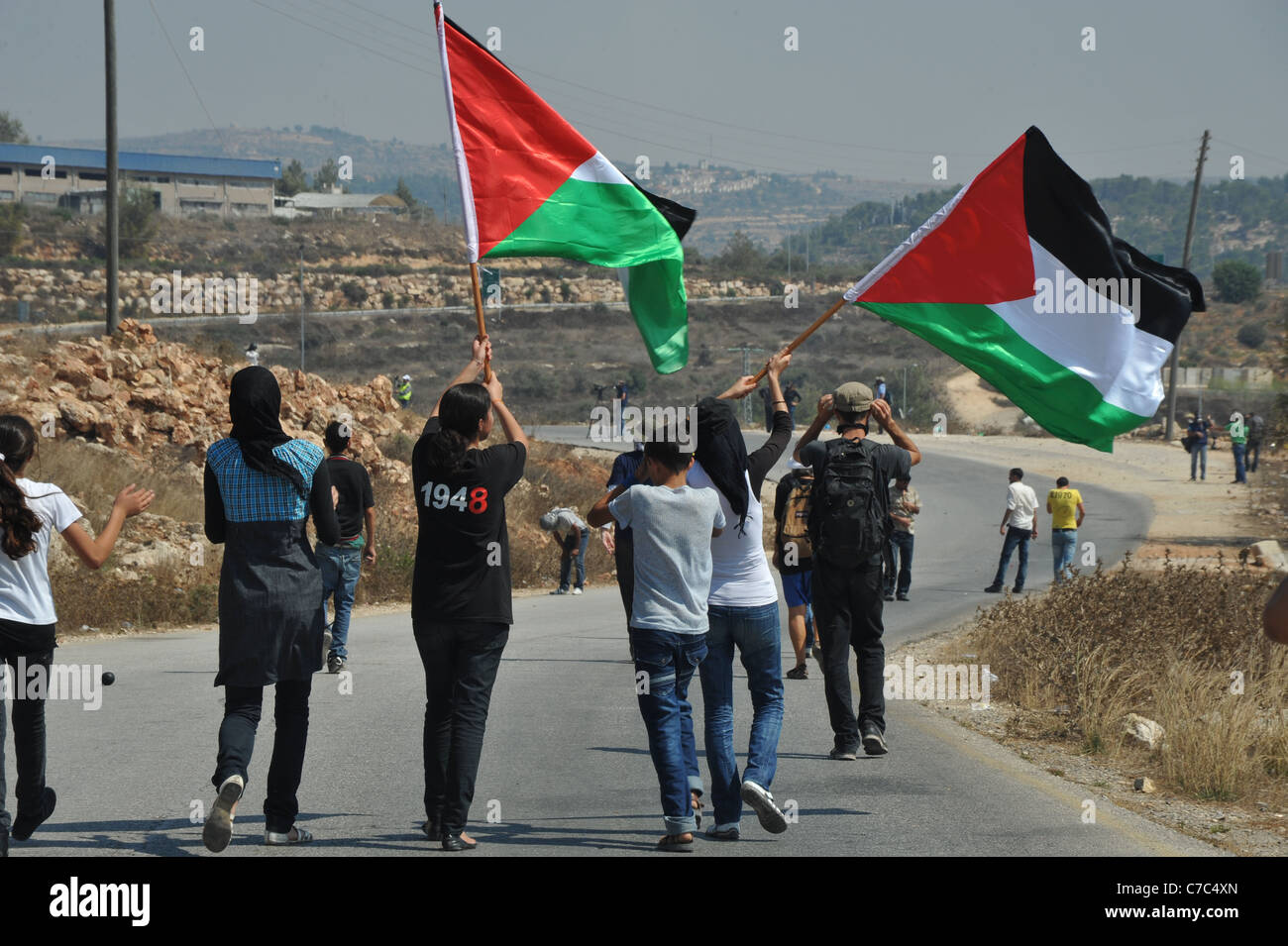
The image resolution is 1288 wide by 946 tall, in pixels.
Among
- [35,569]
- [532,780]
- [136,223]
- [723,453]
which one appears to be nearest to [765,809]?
[723,453]

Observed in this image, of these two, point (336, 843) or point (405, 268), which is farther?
point (405, 268)

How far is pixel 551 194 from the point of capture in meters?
8.30

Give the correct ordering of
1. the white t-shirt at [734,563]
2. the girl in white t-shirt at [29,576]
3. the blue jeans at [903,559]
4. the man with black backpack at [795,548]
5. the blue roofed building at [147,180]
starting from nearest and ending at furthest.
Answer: the girl in white t-shirt at [29,576]
the white t-shirt at [734,563]
the man with black backpack at [795,548]
the blue jeans at [903,559]
the blue roofed building at [147,180]

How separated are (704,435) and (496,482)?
0.97m

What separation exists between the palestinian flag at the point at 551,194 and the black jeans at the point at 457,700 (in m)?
2.44

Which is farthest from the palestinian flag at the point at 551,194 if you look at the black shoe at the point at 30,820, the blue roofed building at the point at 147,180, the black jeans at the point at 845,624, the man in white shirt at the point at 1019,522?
the blue roofed building at the point at 147,180

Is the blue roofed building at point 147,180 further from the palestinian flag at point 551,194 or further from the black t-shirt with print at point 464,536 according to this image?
the black t-shirt with print at point 464,536

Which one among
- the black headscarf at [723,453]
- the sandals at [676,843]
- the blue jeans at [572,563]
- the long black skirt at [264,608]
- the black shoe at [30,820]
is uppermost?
the black headscarf at [723,453]

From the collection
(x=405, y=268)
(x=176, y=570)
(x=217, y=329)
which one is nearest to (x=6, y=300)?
(x=217, y=329)

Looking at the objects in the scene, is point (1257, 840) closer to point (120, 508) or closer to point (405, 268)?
point (120, 508)

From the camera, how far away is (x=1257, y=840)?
7066 millimetres

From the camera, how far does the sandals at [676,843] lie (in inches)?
241

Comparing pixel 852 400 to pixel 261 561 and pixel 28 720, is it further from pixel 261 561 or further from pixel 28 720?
pixel 28 720

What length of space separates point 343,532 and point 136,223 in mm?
86699
